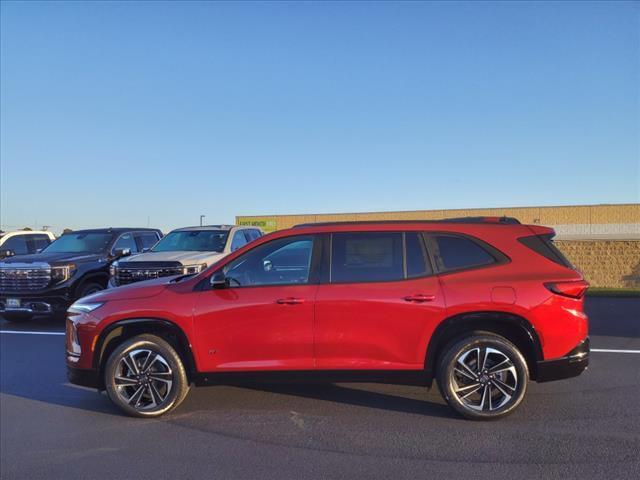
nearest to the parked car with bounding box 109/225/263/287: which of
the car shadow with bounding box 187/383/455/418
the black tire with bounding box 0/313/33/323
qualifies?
the black tire with bounding box 0/313/33/323

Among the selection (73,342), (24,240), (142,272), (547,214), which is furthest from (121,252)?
(547,214)

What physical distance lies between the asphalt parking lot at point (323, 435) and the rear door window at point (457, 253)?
1446 millimetres

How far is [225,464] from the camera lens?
404cm

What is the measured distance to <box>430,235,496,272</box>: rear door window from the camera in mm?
4895

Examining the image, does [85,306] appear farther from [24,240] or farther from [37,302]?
[24,240]

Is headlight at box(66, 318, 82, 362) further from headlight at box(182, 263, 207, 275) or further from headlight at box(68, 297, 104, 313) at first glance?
headlight at box(182, 263, 207, 275)

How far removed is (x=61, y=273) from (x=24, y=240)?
17.8 ft

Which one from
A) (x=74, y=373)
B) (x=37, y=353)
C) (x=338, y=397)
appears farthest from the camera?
(x=37, y=353)

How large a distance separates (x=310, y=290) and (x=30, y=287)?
7.76 metres

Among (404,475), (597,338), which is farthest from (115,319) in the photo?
(597,338)

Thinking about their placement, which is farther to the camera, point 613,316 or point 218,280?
point 613,316

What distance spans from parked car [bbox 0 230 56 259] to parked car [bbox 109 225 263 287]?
17.0ft

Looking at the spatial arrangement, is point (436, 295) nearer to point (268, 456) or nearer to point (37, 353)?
point (268, 456)

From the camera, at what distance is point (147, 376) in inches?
198
